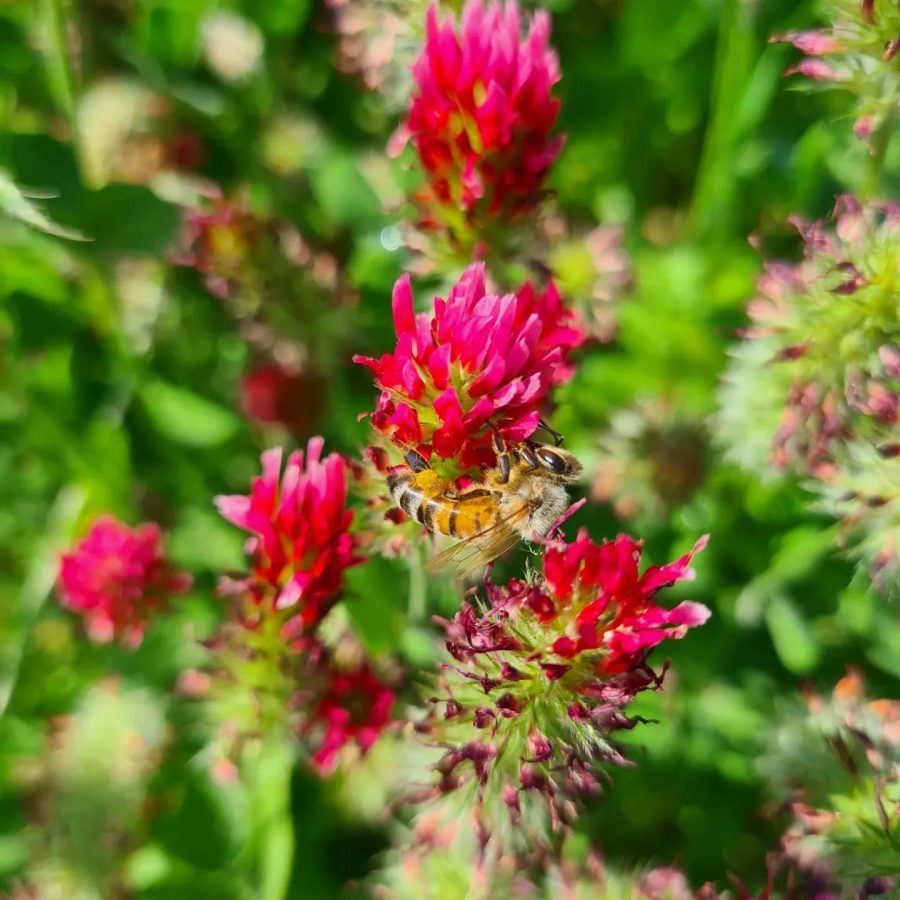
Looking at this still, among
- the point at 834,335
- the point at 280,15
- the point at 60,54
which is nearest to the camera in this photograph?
the point at 834,335

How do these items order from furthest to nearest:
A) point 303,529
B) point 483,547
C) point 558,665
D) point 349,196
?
point 349,196 → point 303,529 → point 483,547 → point 558,665

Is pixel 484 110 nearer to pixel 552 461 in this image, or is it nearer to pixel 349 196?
pixel 552 461

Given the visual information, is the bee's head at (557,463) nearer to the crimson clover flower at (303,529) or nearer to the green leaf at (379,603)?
the crimson clover flower at (303,529)

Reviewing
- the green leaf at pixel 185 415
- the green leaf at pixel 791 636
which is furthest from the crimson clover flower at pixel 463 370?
the green leaf at pixel 185 415

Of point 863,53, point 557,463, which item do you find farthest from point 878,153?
point 557,463

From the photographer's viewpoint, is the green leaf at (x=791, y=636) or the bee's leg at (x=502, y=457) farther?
the green leaf at (x=791, y=636)

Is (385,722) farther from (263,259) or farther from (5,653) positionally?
(5,653)

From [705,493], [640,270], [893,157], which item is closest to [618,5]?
[640,270]
